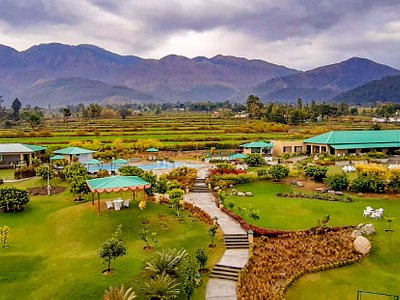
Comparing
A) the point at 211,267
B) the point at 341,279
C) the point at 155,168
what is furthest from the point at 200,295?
the point at 155,168

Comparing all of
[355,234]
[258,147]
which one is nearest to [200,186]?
[355,234]

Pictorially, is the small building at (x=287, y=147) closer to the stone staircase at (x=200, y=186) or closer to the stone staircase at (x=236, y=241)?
the stone staircase at (x=200, y=186)

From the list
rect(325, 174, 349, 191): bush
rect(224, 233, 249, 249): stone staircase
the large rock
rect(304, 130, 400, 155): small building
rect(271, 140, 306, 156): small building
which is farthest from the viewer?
rect(271, 140, 306, 156): small building

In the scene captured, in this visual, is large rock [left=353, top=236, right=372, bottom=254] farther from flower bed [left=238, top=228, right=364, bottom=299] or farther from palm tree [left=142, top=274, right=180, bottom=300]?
palm tree [left=142, top=274, right=180, bottom=300]

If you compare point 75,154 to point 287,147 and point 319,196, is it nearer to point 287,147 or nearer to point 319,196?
point 319,196

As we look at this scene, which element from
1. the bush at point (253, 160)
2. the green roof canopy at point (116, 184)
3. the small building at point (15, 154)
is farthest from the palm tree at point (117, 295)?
the small building at point (15, 154)

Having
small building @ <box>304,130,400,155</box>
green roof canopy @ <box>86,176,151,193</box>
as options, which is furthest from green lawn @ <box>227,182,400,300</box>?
small building @ <box>304,130,400,155</box>

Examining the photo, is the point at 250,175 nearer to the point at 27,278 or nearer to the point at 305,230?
the point at 305,230
